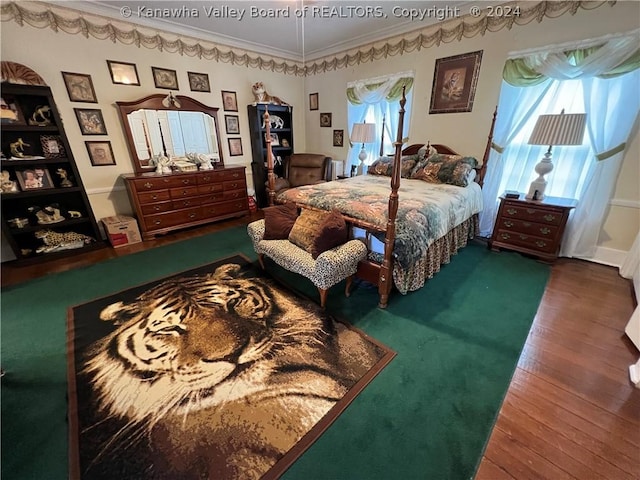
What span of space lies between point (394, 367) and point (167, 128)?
4101 mm

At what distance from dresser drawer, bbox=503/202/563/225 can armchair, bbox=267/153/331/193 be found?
8.70ft

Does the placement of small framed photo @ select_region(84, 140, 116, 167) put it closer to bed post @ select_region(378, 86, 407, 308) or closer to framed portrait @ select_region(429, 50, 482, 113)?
bed post @ select_region(378, 86, 407, 308)

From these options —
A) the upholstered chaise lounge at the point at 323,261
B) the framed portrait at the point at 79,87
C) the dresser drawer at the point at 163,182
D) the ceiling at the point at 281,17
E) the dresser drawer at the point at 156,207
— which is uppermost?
the ceiling at the point at 281,17

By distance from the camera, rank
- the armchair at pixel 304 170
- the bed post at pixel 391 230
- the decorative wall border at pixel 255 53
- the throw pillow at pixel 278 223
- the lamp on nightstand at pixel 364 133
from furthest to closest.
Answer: the armchair at pixel 304 170 < the lamp on nightstand at pixel 364 133 < the decorative wall border at pixel 255 53 < the throw pillow at pixel 278 223 < the bed post at pixel 391 230

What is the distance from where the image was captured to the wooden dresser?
3.39 meters

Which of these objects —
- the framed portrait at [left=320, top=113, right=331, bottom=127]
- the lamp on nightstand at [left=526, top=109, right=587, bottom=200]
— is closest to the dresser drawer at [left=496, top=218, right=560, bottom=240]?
the lamp on nightstand at [left=526, top=109, right=587, bottom=200]

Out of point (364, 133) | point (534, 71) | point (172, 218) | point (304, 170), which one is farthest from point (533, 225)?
point (172, 218)

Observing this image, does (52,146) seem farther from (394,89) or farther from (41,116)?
(394,89)

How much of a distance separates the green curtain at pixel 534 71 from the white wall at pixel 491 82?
10cm

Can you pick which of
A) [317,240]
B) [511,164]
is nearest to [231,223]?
[317,240]

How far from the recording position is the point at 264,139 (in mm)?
4508

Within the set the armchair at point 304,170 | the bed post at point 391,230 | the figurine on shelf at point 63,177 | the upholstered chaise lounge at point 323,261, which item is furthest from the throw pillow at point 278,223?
the figurine on shelf at point 63,177

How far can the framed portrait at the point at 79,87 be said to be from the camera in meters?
2.97

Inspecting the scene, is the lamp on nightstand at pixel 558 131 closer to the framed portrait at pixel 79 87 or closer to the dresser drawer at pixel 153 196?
the dresser drawer at pixel 153 196
